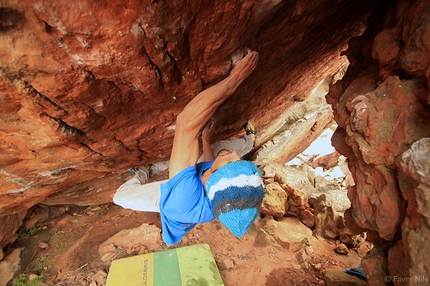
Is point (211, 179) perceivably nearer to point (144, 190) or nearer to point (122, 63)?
point (122, 63)

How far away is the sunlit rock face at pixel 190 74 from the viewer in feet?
4.22

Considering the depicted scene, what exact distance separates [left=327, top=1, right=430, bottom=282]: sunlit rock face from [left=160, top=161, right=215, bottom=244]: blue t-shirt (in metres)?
1.35

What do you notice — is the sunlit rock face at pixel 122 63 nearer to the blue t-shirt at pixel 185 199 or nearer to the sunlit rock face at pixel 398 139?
the sunlit rock face at pixel 398 139

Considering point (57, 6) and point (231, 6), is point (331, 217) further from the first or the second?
point (57, 6)

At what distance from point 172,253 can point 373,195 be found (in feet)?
13.7

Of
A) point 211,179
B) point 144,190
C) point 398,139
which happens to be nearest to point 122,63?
point 211,179

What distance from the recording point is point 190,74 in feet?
6.69

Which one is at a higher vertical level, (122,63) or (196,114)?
(122,63)

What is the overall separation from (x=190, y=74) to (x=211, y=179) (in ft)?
3.09

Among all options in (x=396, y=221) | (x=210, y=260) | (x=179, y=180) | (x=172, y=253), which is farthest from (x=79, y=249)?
(x=396, y=221)

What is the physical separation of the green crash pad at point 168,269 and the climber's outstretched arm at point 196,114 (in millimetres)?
3123

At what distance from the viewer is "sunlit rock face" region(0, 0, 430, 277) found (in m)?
1.29

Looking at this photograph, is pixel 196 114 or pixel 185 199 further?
pixel 185 199

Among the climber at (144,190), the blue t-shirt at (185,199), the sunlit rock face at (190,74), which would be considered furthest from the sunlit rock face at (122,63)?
→ the blue t-shirt at (185,199)
